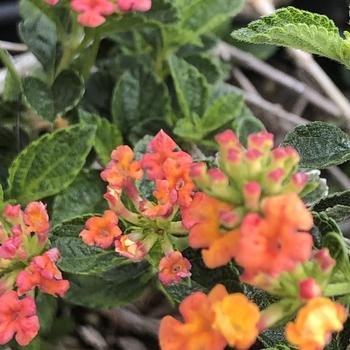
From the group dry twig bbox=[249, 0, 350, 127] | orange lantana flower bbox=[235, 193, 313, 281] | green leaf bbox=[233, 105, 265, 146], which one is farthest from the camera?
dry twig bbox=[249, 0, 350, 127]

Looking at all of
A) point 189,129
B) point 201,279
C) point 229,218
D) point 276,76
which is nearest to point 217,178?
point 229,218

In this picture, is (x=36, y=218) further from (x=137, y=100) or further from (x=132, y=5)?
(x=137, y=100)

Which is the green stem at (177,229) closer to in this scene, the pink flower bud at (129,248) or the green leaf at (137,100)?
the pink flower bud at (129,248)

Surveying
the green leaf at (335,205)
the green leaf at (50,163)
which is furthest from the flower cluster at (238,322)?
the green leaf at (50,163)

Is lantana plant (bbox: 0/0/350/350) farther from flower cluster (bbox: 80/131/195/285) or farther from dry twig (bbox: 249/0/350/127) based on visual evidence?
dry twig (bbox: 249/0/350/127)

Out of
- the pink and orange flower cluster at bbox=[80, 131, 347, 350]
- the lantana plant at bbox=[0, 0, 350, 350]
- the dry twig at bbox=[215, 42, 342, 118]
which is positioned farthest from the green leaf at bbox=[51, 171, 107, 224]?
the dry twig at bbox=[215, 42, 342, 118]

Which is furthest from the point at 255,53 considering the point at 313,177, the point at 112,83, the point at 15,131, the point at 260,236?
the point at 260,236

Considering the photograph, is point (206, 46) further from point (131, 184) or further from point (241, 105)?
point (131, 184)
